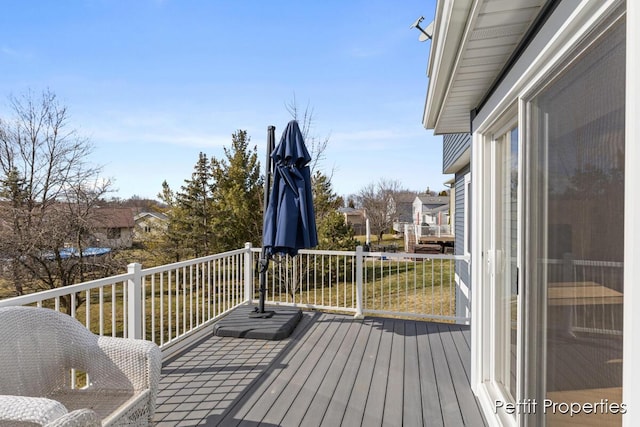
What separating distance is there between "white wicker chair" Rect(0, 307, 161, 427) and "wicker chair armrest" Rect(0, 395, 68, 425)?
43cm

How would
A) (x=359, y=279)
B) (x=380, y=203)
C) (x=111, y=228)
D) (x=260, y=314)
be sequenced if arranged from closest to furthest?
(x=260, y=314), (x=359, y=279), (x=111, y=228), (x=380, y=203)

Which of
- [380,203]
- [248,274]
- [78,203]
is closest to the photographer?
[248,274]

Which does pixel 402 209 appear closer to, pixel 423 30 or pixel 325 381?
pixel 423 30

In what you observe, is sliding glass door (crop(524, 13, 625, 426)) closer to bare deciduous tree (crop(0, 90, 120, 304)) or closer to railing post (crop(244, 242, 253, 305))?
railing post (crop(244, 242, 253, 305))

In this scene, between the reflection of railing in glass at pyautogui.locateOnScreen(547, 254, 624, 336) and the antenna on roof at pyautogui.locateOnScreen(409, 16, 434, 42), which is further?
the antenna on roof at pyautogui.locateOnScreen(409, 16, 434, 42)

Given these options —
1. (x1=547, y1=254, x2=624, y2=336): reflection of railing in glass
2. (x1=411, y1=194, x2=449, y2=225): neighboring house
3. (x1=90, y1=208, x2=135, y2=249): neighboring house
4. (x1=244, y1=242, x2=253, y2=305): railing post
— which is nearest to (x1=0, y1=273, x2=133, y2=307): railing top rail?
(x1=244, y1=242, x2=253, y2=305): railing post

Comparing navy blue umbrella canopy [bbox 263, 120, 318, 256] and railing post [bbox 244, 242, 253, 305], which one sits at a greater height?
navy blue umbrella canopy [bbox 263, 120, 318, 256]

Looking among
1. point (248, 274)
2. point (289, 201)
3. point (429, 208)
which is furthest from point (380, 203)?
point (289, 201)

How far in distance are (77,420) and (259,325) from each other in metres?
2.79

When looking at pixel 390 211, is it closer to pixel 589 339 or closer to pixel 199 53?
pixel 199 53

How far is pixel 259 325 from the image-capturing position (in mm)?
3984

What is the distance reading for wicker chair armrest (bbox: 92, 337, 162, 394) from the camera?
1870 millimetres

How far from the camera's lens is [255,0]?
227 inches

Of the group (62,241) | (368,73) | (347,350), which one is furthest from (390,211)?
(347,350)
